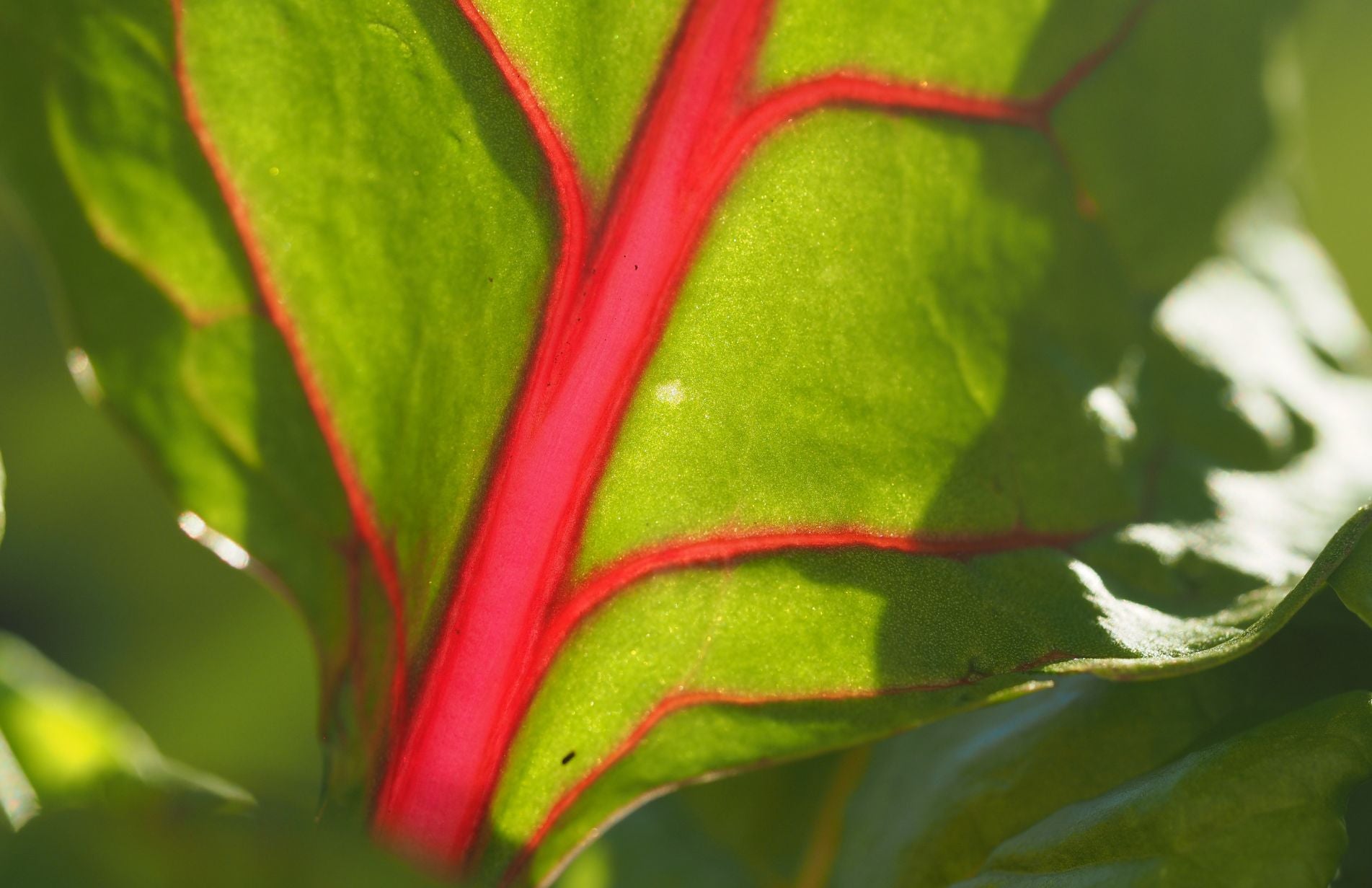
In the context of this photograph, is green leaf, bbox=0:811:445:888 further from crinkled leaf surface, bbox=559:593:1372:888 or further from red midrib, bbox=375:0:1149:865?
crinkled leaf surface, bbox=559:593:1372:888

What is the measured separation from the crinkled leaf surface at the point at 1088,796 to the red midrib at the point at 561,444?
0.97 ft

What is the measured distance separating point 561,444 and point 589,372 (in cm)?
4

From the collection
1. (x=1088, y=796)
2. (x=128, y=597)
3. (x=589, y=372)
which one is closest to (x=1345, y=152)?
(x=1088, y=796)

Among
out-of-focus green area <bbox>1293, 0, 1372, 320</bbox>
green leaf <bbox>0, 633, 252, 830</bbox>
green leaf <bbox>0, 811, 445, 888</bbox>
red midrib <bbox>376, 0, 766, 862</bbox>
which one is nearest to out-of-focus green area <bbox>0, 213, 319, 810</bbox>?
green leaf <bbox>0, 633, 252, 830</bbox>

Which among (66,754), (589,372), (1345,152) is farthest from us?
(1345,152)

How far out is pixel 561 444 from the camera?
0.68m

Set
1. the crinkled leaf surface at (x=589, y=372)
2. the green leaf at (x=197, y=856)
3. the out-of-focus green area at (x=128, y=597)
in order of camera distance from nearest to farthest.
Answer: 1. the green leaf at (x=197, y=856)
2. the crinkled leaf surface at (x=589, y=372)
3. the out-of-focus green area at (x=128, y=597)

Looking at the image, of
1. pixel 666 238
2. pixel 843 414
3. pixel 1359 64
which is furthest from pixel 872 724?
pixel 1359 64

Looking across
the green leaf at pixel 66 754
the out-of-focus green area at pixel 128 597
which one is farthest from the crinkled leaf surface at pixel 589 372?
the out-of-focus green area at pixel 128 597

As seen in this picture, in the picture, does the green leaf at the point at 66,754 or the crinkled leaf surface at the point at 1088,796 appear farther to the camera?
the green leaf at the point at 66,754

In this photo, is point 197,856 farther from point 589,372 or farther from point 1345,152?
point 1345,152

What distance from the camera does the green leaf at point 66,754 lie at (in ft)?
2.43

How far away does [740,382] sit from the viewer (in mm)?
685

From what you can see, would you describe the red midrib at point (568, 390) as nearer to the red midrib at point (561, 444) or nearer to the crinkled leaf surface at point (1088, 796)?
the red midrib at point (561, 444)
